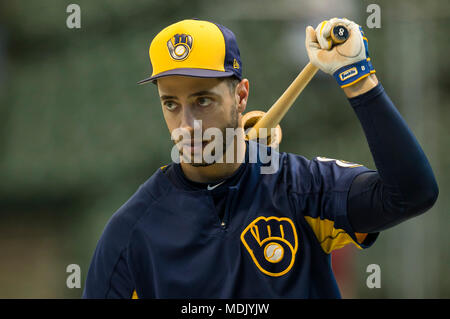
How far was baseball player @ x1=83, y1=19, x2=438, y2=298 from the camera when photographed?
890 millimetres

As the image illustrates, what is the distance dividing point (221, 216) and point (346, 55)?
0.35 metres

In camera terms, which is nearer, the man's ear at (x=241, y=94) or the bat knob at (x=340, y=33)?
the bat knob at (x=340, y=33)

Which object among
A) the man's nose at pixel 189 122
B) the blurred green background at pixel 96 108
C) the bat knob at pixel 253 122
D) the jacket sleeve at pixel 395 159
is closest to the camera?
the jacket sleeve at pixel 395 159

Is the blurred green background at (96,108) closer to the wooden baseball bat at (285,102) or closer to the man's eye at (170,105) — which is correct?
the wooden baseball bat at (285,102)

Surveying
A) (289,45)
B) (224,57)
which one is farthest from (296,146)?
(224,57)

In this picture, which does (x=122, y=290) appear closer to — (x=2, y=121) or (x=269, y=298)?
(x=269, y=298)

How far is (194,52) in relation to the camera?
35.6 inches

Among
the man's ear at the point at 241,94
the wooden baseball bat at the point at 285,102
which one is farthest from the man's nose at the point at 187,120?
the wooden baseball bat at the point at 285,102

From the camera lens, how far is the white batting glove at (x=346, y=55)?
0.79 meters

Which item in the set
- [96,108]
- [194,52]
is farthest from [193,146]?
[96,108]

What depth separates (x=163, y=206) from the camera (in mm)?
958

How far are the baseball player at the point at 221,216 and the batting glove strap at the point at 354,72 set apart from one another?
52mm

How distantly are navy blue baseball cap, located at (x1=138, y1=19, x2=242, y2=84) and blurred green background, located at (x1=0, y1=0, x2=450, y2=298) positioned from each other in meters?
1.57

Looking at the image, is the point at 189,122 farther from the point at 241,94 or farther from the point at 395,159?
the point at 395,159
